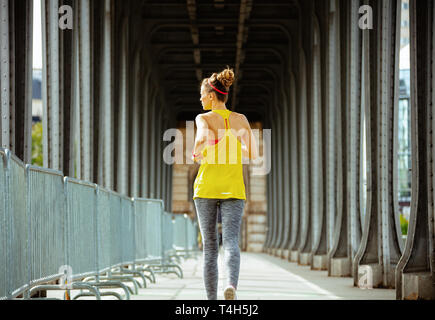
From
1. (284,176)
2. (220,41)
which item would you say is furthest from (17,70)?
(284,176)

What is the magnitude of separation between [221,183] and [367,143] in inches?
291

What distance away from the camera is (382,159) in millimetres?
12648

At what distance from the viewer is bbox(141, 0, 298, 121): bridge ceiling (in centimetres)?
2847

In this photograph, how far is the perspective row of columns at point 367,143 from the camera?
365 inches

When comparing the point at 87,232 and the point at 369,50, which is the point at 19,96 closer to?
the point at 87,232

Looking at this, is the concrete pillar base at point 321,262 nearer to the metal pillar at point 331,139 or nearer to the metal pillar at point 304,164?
the metal pillar at point 331,139

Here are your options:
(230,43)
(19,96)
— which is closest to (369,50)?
(19,96)

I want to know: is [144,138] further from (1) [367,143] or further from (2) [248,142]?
(2) [248,142]

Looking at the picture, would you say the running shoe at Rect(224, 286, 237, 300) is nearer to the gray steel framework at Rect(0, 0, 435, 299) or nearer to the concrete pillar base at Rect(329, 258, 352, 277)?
the gray steel framework at Rect(0, 0, 435, 299)

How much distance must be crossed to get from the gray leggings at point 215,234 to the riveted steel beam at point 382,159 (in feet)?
21.6

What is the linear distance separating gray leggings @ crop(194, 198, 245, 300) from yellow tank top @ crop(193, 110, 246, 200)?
61 millimetres

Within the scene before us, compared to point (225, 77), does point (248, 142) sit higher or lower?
lower

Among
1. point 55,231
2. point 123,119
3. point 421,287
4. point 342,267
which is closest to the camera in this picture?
point 55,231
